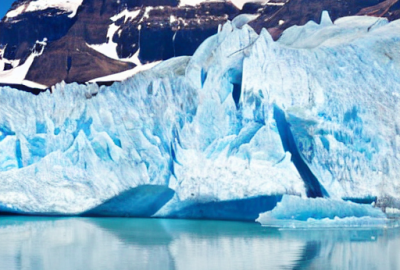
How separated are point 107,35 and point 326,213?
55.9 feet

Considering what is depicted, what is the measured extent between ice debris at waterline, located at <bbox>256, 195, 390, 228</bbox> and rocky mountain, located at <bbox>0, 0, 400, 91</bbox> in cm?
1326

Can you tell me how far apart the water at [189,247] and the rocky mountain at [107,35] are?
13.1 m

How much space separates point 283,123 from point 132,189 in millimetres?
2565

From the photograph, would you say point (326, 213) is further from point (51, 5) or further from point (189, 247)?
point (51, 5)

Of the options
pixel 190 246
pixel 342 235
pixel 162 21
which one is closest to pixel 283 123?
pixel 342 235

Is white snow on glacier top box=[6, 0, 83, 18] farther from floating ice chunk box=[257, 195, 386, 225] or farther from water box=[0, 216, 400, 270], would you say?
floating ice chunk box=[257, 195, 386, 225]

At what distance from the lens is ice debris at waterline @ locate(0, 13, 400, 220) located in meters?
10.3

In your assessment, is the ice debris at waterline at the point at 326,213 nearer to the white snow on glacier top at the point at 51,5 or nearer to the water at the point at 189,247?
the water at the point at 189,247

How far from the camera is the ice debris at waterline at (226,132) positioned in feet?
33.7

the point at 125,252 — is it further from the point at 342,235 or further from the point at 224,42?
the point at 224,42

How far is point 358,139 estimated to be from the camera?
33.6 feet

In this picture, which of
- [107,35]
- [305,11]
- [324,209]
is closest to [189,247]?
[324,209]

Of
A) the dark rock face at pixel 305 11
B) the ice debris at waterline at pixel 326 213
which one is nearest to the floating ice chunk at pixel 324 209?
the ice debris at waterline at pixel 326 213

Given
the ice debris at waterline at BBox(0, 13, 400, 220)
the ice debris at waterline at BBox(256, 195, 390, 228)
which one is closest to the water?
the ice debris at waterline at BBox(256, 195, 390, 228)
